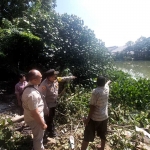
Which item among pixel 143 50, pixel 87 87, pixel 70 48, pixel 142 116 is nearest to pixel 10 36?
pixel 70 48

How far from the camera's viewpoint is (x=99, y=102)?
3906 mm

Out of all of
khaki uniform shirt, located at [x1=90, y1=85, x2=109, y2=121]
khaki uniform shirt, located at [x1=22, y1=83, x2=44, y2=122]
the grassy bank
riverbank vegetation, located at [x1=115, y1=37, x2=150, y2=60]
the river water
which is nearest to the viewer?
khaki uniform shirt, located at [x1=22, y1=83, x2=44, y2=122]

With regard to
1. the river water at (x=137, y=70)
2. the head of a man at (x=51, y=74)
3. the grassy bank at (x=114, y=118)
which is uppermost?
the head of a man at (x=51, y=74)

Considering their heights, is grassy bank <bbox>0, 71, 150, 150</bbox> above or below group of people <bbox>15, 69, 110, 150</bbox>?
below

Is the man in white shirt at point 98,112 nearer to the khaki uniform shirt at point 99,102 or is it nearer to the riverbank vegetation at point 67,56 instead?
the khaki uniform shirt at point 99,102

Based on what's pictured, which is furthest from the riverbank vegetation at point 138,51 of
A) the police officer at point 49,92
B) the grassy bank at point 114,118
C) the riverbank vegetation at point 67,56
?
the police officer at point 49,92

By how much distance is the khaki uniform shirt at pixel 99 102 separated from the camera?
153 inches

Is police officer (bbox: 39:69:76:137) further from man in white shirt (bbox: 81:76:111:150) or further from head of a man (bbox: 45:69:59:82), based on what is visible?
man in white shirt (bbox: 81:76:111:150)

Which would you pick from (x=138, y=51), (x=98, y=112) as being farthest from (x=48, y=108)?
(x=138, y=51)

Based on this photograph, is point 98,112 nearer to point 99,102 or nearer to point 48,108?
point 99,102

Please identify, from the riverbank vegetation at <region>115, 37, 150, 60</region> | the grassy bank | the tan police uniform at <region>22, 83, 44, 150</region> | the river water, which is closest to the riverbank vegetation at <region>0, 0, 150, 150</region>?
the grassy bank

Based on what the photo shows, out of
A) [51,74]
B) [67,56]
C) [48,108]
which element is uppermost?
[67,56]

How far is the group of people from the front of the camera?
3.35m

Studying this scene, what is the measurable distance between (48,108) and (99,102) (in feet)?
4.14
